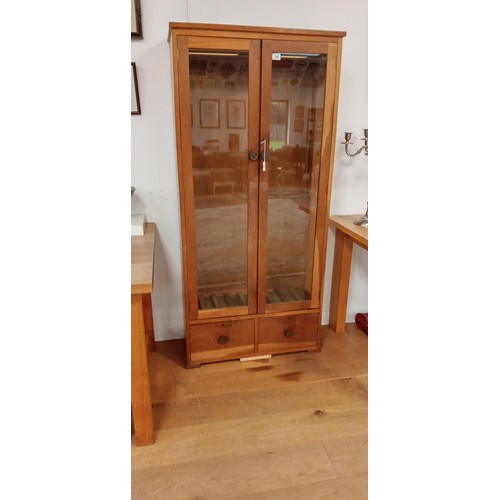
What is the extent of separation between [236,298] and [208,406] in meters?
0.58

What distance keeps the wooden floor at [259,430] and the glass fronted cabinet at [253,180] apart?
15 cm

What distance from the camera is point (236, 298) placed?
215 cm

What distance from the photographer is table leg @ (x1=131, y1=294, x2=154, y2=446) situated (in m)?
1.42

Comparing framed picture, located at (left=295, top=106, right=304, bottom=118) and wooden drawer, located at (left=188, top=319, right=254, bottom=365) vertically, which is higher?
framed picture, located at (left=295, top=106, right=304, bottom=118)

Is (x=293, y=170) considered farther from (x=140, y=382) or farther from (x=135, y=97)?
(x=140, y=382)

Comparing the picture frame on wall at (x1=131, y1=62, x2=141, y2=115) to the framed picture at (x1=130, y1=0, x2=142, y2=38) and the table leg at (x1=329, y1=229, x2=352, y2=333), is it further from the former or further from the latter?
the table leg at (x1=329, y1=229, x2=352, y2=333)

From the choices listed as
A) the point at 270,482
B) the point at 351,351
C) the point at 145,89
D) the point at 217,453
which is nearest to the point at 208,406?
the point at 217,453

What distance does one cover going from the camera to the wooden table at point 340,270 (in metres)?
2.33

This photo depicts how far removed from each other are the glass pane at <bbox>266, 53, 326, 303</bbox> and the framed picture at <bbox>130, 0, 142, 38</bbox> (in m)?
0.68

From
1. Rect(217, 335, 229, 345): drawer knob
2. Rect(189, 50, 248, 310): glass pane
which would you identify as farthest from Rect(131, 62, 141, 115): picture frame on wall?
Rect(217, 335, 229, 345): drawer knob

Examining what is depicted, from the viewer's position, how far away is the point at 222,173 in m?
2.02

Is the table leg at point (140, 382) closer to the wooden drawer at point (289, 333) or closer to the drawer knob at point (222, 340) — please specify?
the drawer knob at point (222, 340)
